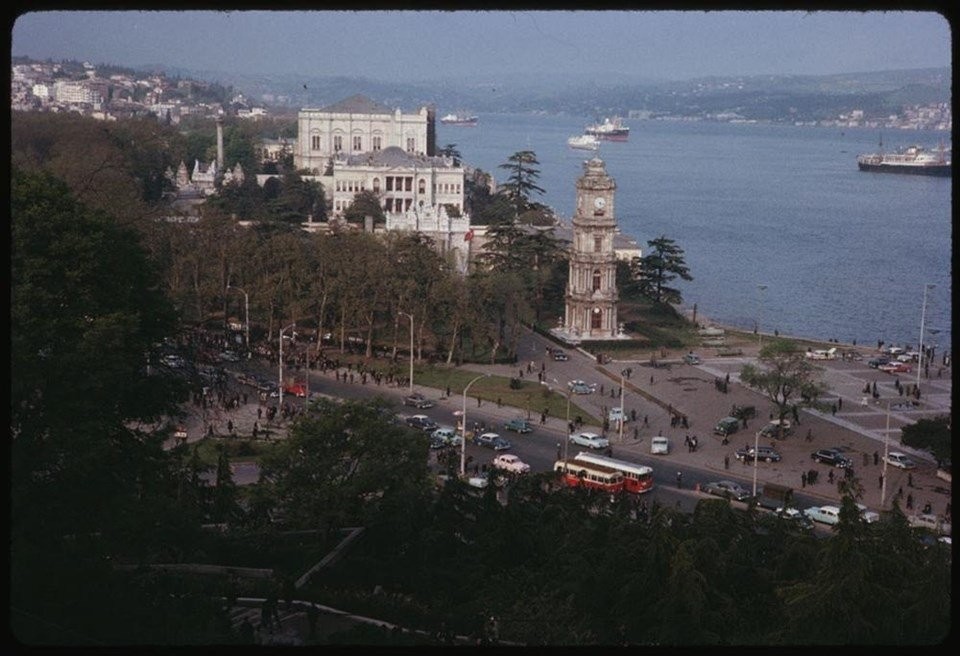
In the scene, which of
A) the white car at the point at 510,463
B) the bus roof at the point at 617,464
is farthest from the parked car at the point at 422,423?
the bus roof at the point at 617,464

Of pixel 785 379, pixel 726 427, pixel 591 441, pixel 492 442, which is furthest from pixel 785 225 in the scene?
pixel 492 442

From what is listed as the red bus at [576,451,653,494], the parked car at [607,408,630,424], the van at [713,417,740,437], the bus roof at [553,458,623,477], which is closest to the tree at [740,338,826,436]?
the van at [713,417,740,437]

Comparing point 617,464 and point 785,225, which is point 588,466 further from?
point 785,225

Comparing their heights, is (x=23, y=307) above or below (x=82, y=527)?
above

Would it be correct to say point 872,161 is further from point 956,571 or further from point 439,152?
point 956,571

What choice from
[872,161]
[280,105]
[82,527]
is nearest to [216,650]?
[82,527]

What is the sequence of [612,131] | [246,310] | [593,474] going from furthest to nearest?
[612,131]
[246,310]
[593,474]
